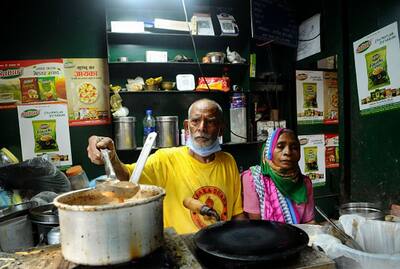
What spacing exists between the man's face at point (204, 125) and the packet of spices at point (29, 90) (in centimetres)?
222

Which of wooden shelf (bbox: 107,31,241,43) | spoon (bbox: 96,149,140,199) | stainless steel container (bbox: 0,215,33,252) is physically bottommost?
stainless steel container (bbox: 0,215,33,252)

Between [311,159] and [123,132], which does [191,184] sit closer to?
[123,132]

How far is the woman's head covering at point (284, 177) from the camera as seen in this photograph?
192 cm

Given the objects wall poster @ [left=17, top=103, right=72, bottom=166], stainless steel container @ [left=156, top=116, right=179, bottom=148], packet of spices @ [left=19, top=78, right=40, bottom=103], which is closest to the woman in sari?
stainless steel container @ [left=156, top=116, right=179, bottom=148]

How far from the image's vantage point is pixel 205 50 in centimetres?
374

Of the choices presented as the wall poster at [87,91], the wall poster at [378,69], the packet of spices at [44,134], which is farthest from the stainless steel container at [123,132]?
the wall poster at [378,69]

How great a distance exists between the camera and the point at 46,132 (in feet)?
10.9

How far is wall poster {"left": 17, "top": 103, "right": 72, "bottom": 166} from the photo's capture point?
3275 millimetres

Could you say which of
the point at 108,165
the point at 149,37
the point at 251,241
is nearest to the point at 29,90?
the point at 149,37

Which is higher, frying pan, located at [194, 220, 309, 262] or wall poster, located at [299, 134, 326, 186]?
frying pan, located at [194, 220, 309, 262]

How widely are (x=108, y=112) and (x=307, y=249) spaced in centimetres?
300

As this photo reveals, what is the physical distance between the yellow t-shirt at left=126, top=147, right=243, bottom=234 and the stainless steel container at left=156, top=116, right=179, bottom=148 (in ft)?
4.29

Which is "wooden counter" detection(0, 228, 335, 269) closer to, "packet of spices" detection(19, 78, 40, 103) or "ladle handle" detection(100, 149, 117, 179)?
"ladle handle" detection(100, 149, 117, 179)

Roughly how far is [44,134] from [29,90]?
51cm
